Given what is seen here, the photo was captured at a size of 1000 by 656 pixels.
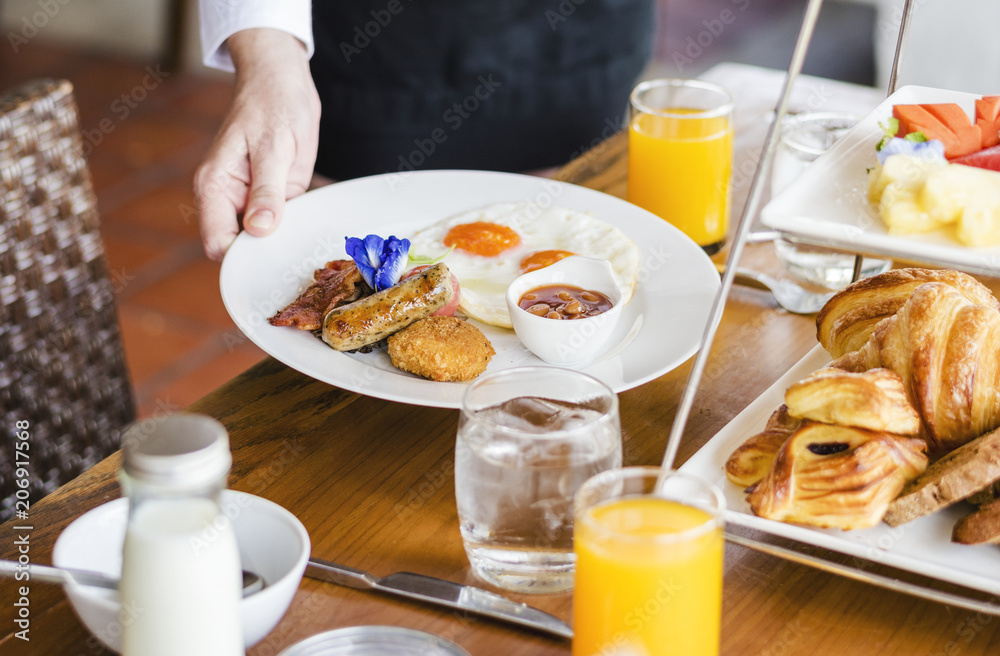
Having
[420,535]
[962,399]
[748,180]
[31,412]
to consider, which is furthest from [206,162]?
[962,399]

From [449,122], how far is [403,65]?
0.14 m

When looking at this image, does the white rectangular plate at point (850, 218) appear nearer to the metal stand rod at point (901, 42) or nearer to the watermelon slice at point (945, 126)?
the watermelon slice at point (945, 126)

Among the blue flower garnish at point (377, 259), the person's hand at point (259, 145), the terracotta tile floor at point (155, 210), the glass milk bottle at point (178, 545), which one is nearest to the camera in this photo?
the glass milk bottle at point (178, 545)

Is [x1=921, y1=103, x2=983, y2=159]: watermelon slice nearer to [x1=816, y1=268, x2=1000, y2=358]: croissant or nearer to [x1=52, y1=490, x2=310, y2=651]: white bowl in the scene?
[x1=816, y1=268, x2=1000, y2=358]: croissant

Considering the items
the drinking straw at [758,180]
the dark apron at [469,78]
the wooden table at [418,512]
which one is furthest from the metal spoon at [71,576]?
the dark apron at [469,78]

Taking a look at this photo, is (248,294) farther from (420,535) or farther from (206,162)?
(420,535)

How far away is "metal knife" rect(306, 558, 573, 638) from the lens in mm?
799

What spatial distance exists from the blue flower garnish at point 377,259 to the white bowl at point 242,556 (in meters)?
0.44

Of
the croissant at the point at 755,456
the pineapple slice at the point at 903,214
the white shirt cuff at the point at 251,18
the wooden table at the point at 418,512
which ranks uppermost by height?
the pineapple slice at the point at 903,214

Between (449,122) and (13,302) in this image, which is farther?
(449,122)

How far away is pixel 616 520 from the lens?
0.70 metres

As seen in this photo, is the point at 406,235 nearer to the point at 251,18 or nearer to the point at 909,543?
the point at 251,18

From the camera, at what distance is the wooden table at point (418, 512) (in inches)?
31.8

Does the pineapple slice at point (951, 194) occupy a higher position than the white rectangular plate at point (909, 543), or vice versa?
the pineapple slice at point (951, 194)
